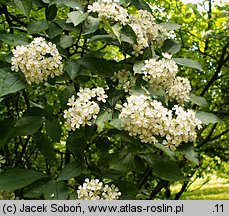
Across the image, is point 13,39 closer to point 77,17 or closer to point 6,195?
point 77,17

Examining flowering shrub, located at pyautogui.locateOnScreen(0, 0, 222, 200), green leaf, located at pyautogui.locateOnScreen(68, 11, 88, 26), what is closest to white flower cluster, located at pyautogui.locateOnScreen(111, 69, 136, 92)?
flowering shrub, located at pyautogui.locateOnScreen(0, 0, 222, 200)

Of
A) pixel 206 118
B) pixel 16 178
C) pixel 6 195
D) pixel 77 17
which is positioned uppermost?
pixel 77 17

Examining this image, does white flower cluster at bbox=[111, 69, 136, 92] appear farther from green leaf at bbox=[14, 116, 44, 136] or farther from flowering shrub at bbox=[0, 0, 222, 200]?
green leaf at bbox=[14, 116, 44, 136]

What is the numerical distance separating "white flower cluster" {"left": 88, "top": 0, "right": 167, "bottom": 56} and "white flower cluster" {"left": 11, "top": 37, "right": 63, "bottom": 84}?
0.68 feet

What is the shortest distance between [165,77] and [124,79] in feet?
0.50

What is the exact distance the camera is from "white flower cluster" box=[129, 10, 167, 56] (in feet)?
5.63

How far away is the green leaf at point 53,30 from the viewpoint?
1731mm

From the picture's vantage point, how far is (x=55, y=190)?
1.54m

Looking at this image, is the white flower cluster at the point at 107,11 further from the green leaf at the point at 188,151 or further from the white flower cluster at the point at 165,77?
the green leaf at the point at 188,151

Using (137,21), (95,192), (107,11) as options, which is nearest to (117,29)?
(107,11)

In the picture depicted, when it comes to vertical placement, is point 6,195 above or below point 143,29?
below

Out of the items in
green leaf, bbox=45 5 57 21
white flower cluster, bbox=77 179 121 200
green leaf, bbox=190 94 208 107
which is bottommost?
white flower cluster, bbox=77 179 121 200
